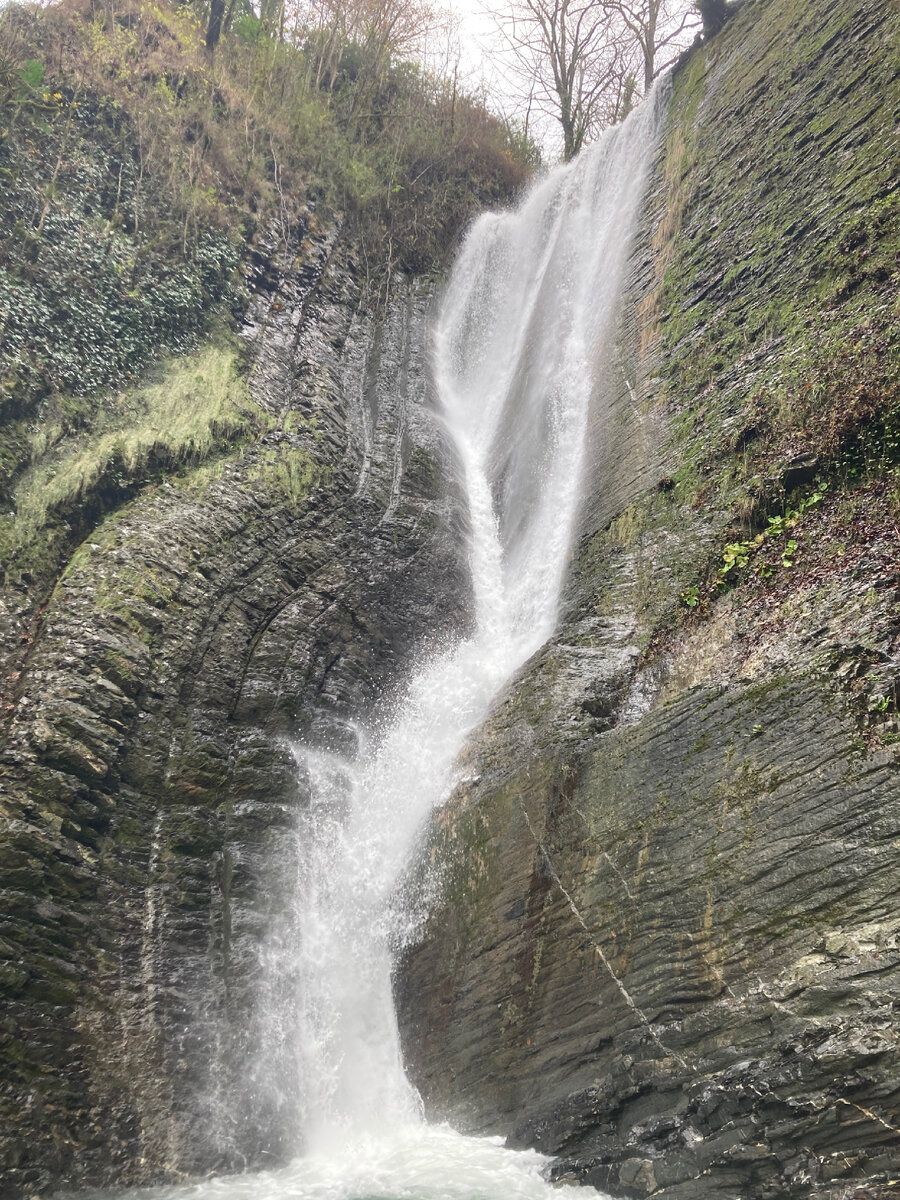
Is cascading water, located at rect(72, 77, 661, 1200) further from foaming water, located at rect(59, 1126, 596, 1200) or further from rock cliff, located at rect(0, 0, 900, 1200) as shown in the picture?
rock cliff, located at rect(0, 0, 900, 1200)

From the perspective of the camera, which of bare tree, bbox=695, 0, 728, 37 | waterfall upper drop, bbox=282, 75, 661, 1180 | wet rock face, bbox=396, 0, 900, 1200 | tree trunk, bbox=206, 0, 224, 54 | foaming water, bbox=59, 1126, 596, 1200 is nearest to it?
wet rock face, bbox=396, 0, 900, 1200

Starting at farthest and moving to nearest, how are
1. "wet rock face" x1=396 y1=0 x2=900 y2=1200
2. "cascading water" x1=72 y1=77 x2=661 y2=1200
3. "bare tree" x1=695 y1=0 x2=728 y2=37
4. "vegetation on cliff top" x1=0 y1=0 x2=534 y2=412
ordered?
"bare tree" x1=695 y1=0 x2=728 y2=37, "vegetation on cliff top" x1=0 y1=0 x2=534 y2=412, "cascading water" x1=72 y1=77 x2=661 y2=1200, "wet rock face" x1=396 y1=0 x2=900 y2=1200

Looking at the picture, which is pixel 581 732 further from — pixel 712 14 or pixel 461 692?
→ pixel 712 14

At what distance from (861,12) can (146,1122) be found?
47.5ft

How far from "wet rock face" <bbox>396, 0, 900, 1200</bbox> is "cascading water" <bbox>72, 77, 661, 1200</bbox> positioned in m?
0.44

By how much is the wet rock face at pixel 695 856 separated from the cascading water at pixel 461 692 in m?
0.44

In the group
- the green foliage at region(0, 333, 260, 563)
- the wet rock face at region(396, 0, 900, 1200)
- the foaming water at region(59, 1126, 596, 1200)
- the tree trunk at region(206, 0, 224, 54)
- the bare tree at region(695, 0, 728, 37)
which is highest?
the tree trunk at region(206, 0, 224, 54)

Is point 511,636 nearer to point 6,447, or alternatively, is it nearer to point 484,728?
A: point 484,728

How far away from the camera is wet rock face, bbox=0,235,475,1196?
597 centimetres

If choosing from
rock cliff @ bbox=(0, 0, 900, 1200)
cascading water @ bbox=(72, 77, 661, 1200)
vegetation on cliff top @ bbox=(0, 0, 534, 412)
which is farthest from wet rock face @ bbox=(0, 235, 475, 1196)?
vegetation on cliff top @ bbox=(0, 0, 534, 412)

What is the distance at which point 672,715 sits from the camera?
5.91 metres

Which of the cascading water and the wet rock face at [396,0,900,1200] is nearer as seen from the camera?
the wet rock face at [396,0,900,1200]

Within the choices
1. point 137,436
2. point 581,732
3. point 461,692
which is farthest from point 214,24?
point 581,732

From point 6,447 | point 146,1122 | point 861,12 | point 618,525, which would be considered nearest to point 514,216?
point 861,12
